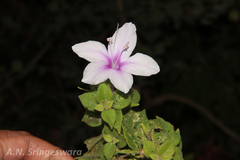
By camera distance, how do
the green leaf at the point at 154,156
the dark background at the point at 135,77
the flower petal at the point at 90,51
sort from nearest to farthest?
the green leaf at the point at 154,156
the flower petal at the point at 90,51
the dark background at the point at 135,77

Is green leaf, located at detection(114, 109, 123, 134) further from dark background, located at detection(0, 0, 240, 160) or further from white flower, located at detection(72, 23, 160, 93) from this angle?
dark background, located at detection(0, 0, 240, 160)

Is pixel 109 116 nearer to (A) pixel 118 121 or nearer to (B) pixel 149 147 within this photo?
(A) pixel 118 121

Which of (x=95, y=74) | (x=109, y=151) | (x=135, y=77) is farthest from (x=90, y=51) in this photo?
(x=135, y=77)

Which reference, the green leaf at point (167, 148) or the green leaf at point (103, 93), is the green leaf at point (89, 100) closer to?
the green leaf at point (103, 93)

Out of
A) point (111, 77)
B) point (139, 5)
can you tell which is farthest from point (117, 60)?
point (139, 5)

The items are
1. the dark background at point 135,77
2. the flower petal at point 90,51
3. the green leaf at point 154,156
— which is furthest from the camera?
the dark background at point 135,77

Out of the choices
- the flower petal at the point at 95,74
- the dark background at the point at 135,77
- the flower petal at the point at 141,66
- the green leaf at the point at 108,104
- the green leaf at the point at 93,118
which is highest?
the dark background at the point at 135,77

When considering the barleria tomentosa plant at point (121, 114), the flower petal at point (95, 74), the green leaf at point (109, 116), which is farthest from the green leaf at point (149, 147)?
the flower petal at point (95, 74)

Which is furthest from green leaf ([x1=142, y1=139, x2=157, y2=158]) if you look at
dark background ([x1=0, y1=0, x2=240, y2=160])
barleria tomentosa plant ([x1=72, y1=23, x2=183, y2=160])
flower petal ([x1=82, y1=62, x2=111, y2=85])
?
dark background ([x1=0, y1=0, x2=240, y2=160])
